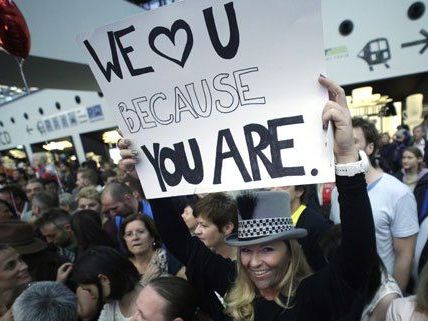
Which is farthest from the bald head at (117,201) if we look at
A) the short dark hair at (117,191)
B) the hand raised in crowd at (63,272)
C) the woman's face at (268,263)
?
the woman's face at (268,263)

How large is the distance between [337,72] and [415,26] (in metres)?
2.39

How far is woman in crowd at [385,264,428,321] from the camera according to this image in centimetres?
126

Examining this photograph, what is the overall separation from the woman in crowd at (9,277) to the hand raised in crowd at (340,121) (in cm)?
192

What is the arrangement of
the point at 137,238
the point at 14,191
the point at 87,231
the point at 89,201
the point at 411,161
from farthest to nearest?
the point at 14,191
the point at 411,161
the point at 89,201
the point at 87,231
the point at 137,238

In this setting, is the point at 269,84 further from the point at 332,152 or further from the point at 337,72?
the point at 337,72

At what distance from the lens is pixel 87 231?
279 centimetres

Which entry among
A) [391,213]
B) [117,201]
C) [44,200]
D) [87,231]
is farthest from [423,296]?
[44,200]

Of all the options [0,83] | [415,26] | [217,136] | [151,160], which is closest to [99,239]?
[151,160]

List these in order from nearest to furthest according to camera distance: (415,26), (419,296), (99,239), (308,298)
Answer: (308,298) < (419,296) < (99,239) < (415,26)

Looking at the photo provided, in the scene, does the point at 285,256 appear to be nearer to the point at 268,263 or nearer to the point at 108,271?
the point at 268,263

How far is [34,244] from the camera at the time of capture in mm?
2410

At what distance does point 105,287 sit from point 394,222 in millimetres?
1750

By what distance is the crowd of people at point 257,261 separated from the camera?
103 cm

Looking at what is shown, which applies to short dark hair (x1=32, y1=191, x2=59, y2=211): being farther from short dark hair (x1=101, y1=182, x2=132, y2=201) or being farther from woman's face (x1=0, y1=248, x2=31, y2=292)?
woman's face (x1=0, y1=248, x2=31, y2=292)
